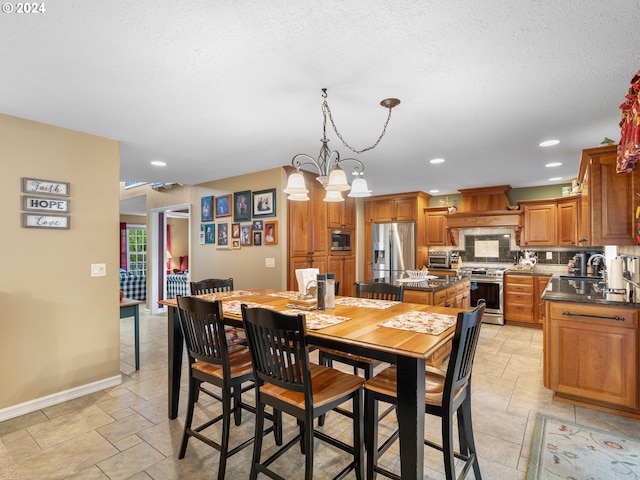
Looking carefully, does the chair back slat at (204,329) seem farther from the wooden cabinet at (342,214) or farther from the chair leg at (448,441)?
the wooden cabinet at (342,214)

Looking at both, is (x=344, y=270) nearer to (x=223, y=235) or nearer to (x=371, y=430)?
(x=223, y=235)

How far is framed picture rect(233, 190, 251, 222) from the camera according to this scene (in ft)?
15.0

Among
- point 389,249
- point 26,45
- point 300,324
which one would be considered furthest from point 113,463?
point 389,249

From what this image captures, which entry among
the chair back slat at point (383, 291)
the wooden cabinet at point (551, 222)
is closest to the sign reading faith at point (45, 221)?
the chair back slat at point (383, 291)

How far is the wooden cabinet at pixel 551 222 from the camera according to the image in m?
5.09

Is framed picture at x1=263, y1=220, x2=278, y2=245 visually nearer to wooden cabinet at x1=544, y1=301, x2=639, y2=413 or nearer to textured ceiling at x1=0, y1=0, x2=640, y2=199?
textured ceiling at x1=0, y1=0, x2=640, y2=199

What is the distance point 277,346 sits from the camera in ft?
5.14

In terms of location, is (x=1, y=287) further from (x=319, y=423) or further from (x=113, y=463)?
(x=319, y=423)

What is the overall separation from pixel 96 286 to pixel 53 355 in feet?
2.07

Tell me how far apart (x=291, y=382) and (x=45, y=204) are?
264 cm

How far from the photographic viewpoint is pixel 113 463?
1.97 meters

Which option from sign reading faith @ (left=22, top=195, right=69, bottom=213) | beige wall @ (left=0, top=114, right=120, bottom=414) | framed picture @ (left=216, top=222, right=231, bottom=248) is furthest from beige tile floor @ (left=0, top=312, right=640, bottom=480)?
framed picture @ (left=216, top=222, right=231, bottom=248)

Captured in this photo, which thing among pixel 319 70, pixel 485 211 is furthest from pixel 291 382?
pixel 485 211

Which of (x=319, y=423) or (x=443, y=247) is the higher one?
(x=443, y=247)
